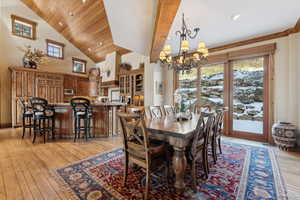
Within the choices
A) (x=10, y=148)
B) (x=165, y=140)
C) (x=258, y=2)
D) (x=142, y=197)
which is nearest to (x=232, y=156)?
(x=165, y=140)

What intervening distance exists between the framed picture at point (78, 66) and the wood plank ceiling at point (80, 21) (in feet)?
2.48

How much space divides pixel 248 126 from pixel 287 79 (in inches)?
59.7

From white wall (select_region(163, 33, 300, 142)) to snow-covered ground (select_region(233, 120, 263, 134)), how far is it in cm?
45

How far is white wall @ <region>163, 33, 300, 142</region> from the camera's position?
310 centimetres

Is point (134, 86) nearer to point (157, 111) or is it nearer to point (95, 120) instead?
point (95, 120)

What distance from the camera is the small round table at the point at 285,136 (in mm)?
2895

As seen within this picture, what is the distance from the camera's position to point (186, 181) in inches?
72.8

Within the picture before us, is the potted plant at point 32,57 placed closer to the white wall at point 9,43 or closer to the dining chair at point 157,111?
the white wall at point 9,43

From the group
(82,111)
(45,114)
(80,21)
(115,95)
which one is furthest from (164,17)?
(115,95)

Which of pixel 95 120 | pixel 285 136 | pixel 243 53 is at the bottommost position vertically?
pixel 285 136

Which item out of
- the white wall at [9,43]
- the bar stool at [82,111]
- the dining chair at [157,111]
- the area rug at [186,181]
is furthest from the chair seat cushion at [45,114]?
the white wall at [9,43]

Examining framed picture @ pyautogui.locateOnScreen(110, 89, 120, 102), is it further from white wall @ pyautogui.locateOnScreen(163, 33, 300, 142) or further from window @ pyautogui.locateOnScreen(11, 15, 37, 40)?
white wall @ pyautogui.locateOnScreen(163, 33, 300, 142)

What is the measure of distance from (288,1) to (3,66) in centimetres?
879

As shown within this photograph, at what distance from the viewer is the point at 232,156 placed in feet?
8.77
